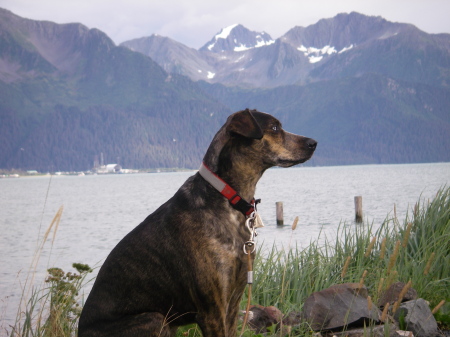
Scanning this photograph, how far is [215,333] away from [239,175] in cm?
110

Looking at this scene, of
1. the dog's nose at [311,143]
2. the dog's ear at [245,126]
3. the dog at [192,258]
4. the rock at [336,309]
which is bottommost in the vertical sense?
the rock at [336,309]

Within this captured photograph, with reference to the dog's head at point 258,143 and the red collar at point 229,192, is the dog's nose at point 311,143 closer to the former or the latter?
the dog's head at point 258,143

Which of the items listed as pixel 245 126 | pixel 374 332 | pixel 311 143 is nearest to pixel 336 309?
pixel 374 332

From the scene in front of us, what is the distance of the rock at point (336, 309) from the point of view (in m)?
5.77

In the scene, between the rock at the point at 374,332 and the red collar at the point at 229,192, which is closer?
the red collar at the point at 229,192

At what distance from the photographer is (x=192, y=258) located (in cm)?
383

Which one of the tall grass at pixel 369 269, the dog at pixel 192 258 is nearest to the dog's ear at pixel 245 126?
the dog at pixel 192 258

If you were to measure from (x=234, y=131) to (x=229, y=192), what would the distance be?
0.43 metres

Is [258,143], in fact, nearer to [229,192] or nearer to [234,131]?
[234,131]

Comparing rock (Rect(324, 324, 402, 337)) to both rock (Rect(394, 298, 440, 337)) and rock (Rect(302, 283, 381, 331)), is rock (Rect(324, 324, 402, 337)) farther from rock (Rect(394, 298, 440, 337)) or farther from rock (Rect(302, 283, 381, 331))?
rock (Rect(394, 298, 440, 337))

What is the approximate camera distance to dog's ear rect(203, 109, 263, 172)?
393 cm

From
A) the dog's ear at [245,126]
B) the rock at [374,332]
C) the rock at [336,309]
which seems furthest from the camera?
the rock at [336,309]

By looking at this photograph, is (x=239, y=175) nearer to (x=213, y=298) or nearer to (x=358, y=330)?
(x=213, y=298)

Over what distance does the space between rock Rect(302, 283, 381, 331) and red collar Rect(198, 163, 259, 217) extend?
7.37ft
